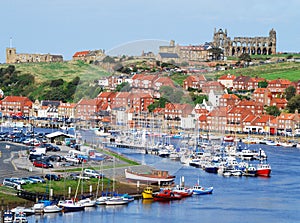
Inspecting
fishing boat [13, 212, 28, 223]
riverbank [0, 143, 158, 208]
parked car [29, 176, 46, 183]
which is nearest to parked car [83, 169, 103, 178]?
riverbank [0, 143, 158, 208]

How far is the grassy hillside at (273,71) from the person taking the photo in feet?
226

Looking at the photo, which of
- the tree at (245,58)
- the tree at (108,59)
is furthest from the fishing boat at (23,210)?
the tree at (245,58)

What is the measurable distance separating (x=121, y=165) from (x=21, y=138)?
46.1ft

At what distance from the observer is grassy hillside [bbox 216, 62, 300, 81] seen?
226 feet

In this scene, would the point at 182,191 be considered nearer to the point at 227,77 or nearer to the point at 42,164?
the point at 42,164

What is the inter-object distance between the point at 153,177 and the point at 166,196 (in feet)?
4.23

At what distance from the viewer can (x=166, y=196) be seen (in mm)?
26562

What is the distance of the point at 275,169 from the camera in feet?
114

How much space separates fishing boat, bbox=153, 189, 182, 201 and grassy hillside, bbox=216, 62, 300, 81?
41.5 m

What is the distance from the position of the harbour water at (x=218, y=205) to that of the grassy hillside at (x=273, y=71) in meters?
36.3

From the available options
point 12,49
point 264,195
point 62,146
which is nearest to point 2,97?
point 12,49

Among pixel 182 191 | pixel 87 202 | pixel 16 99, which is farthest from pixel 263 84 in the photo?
pixel 87 202

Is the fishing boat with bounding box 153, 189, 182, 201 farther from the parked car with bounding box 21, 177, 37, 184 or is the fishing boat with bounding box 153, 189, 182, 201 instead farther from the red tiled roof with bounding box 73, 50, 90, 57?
the red tiled roof with bounding box 73, 50, 90, 57

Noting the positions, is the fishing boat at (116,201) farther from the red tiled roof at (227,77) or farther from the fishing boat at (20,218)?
the red tiled roof at (227,77)
